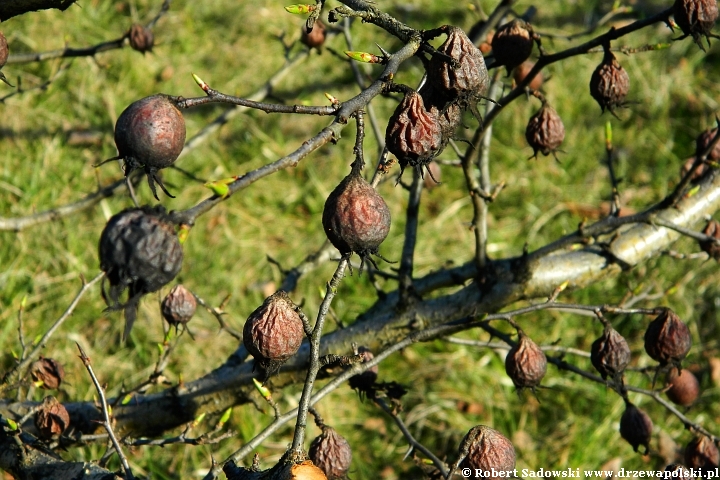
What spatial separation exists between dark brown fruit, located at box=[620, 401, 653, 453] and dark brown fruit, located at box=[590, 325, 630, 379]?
319mm

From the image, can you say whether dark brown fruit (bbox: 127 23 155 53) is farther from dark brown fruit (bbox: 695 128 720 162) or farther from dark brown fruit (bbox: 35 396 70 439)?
dark brown fruit (bbox: 695 128 720 162)

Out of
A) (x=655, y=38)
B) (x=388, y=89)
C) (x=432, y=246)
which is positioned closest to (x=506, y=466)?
(x=388, y=89)

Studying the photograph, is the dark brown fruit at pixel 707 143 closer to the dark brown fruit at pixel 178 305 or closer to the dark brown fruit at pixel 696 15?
the dark brown fruit at pixel 696 15

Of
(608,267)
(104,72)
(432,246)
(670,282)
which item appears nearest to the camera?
(608,267)

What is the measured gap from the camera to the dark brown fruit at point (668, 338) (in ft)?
6.78

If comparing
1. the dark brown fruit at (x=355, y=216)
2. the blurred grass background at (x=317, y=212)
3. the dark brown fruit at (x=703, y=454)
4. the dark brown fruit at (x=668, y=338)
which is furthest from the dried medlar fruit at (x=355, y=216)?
the blurred grass background at (x=317, y=212)

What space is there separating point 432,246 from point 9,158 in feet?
8.47

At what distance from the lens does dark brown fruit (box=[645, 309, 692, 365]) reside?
2.07 meters

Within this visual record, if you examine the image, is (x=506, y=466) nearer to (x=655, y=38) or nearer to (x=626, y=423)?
(x=626, y=423)

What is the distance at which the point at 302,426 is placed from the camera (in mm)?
Result: 1473

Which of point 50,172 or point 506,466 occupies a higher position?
point 506,466

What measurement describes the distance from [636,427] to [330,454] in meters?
1.04

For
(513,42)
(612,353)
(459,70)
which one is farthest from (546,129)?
(459,70)

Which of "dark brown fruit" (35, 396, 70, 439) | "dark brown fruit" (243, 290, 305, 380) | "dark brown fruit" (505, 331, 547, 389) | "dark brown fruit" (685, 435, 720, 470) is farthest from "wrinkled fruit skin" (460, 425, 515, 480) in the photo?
"dark brown fruit" (35, 396, 70, 439)
